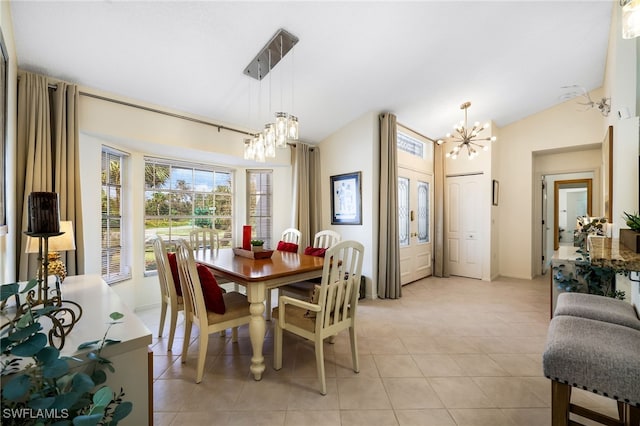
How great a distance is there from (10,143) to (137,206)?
56.9 inches

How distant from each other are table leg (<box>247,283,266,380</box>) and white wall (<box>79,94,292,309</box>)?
2.03 meters

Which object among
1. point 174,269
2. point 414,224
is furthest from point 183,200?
point 414,224

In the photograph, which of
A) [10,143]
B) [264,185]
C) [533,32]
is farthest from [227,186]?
[533,32]

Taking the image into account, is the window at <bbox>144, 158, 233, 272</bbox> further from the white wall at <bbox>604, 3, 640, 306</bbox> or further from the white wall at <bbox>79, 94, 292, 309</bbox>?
the white wall at <bbox>604, 3, 640, 306</bbox>

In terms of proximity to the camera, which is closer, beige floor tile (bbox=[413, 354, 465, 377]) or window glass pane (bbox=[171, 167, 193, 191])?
beige floor tile (bbox=[413, 354, 465, 377])

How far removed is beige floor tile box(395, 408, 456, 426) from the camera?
1644 mm

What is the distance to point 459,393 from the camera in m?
1.91

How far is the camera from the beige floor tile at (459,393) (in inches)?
71.1

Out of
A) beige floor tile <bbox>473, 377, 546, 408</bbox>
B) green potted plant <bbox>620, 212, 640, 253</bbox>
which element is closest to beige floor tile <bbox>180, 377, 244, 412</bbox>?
beige floor tile <bbox>473, 377, 546, 408</bbox>

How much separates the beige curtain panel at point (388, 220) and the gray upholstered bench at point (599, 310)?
89.9 inches

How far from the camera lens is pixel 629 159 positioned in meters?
2.55

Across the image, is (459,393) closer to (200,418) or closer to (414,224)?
(200,418)

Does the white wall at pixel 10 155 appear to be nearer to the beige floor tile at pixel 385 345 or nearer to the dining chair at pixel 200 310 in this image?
the dining chair at pixel 200 310

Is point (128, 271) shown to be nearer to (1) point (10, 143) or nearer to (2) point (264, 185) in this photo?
(1) point (10, 143)
